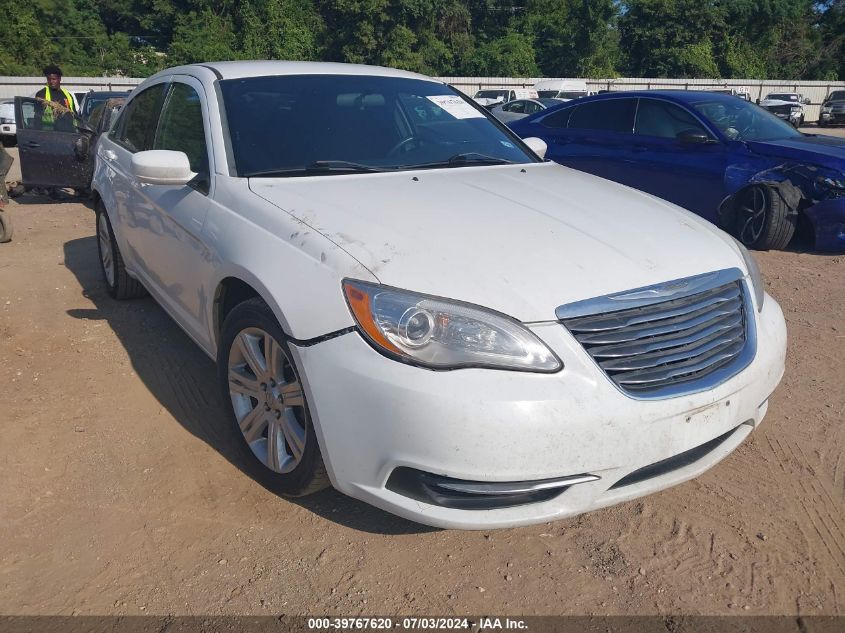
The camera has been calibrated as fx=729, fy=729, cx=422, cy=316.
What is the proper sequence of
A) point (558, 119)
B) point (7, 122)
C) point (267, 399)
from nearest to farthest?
point (267, 399) → point (558, 119) → point (7, 122)

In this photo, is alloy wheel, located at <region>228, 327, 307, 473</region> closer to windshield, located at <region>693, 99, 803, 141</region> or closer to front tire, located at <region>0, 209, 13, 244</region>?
front tire, located at <region>0, 209, 13, 244</region>

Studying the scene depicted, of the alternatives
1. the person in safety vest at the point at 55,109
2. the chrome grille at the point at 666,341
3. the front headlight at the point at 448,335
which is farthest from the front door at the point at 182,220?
the person in safety vest at the point at 55,109

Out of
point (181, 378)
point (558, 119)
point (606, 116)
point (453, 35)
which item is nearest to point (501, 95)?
point (453, 35)

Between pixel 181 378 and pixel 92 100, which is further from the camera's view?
pixel 92 100

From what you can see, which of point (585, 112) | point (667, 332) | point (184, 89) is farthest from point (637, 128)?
point (667, 332)

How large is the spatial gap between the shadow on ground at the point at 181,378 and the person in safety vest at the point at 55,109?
14.0 feet

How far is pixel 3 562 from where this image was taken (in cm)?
247

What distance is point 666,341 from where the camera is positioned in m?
2.33

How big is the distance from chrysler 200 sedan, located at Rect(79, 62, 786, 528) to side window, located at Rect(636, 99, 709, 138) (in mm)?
4317

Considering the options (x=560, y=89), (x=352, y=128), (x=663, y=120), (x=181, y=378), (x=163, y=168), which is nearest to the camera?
(x=163, y=168)

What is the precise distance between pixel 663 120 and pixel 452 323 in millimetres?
6068

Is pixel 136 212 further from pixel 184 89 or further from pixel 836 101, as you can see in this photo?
pixel 836 101

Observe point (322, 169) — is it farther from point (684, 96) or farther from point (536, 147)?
point (684, 96)

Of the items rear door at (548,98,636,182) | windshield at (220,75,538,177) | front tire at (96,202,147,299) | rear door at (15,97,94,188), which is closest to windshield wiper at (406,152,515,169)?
windshield at (220,75,538,177)
